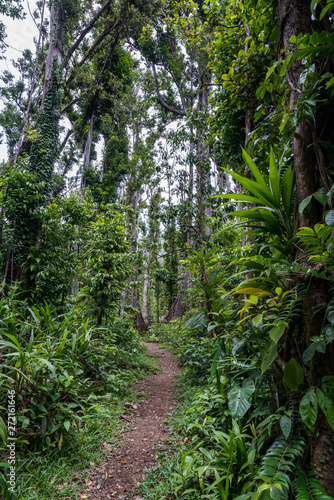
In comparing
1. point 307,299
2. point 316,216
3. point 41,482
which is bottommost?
point 41,482

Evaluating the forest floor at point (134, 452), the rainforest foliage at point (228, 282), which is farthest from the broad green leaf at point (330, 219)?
the forest floor at point (134, 452)

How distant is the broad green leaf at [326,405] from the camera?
1070 millimetres

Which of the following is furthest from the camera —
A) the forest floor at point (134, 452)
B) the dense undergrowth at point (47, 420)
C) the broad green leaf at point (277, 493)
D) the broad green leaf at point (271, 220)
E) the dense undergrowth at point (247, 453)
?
the forest floor at point (134, 452)

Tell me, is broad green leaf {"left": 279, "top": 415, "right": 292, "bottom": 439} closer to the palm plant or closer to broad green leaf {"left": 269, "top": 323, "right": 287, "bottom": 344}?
broad green leaf {"left": 269, "top": 323, "right": 287, "bottom": 344}

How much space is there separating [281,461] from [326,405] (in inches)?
15.3

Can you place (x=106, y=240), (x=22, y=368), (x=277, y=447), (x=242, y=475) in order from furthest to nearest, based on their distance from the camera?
(x=106, y=240)
(x=22, y=368)
(x=242, y=475)
(x=277, y=447)

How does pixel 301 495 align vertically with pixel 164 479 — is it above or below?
above

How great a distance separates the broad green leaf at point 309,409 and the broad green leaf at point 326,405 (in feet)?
0.07

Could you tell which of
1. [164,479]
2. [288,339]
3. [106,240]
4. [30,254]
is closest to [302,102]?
[288,339]

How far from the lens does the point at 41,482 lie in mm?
1732

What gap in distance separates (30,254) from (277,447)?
5373mm

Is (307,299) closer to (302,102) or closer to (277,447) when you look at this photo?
(277,447)

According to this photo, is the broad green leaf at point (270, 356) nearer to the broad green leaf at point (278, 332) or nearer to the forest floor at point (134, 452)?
the broad green leaf at point (278, 332)

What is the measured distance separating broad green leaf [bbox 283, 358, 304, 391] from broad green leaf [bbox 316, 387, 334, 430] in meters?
0.09
